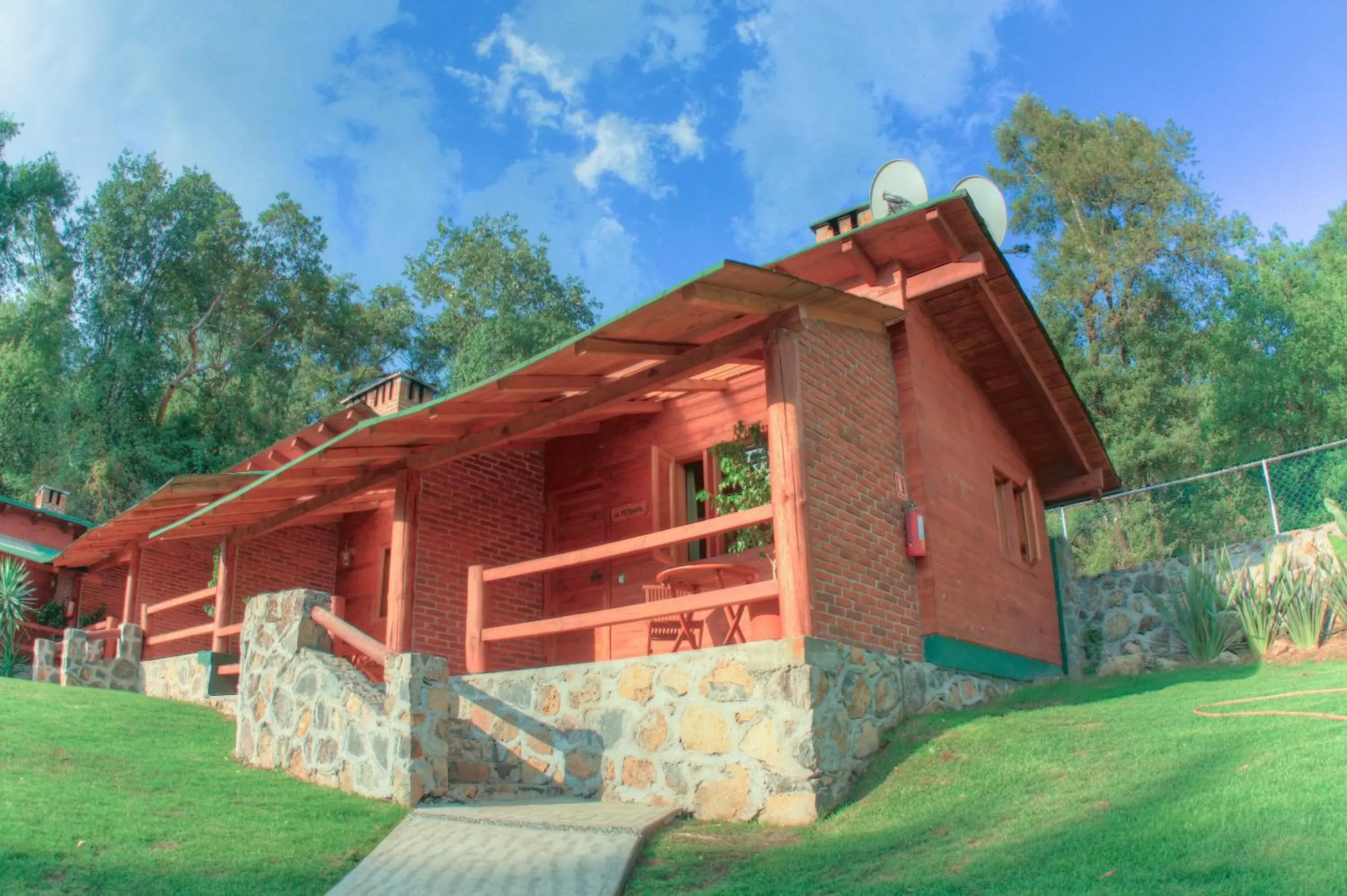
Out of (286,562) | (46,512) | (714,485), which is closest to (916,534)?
(714,485)

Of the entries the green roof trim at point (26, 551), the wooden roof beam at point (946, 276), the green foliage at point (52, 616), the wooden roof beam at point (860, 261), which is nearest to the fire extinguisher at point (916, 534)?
the wooden roof beam at point (946, 276)

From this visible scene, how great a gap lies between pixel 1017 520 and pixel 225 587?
1051 centimetres

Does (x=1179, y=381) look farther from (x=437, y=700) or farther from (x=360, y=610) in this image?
(x=437, y=700)

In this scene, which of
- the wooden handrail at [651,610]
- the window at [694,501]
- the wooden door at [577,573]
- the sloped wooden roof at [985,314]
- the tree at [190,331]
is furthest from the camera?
the tree at [190,331]

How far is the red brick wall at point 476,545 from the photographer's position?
10906 mm

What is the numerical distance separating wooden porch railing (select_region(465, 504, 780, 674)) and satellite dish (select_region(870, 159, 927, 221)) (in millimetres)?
4696

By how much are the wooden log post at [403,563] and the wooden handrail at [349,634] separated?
1307mm

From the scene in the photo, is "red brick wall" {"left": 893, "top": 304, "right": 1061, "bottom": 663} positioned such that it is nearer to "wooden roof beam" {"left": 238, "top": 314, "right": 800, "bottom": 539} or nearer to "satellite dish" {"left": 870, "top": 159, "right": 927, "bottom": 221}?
"satellite dish" {"left": 870, "top": 159, "right": 927, "bottom": 221}

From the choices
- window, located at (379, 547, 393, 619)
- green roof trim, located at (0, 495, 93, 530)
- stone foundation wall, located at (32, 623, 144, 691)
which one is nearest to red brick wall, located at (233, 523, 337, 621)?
window, located at (379, 547, 393, 619)

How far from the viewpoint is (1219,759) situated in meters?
6.04

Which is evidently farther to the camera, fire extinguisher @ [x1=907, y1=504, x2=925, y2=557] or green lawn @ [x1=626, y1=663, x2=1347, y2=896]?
fire extinguisher @ [x1=907, y1=504, x2=925, y2=557]

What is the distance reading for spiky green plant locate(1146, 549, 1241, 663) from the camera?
1192 cm

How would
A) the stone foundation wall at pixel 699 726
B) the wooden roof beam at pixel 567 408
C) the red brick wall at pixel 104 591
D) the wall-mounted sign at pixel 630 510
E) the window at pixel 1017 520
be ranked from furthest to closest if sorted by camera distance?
the red brick wall at pixel 104 591 → the window at pixel 1017 520 → the wall-mounted sign at pixel 630 510 → the wooden roof beam at pixel 567 408 → the stone foundation wall at pixel 699 726

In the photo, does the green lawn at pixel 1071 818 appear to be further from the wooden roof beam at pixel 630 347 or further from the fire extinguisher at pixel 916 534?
the wooden roof beam at pixel 630 347
